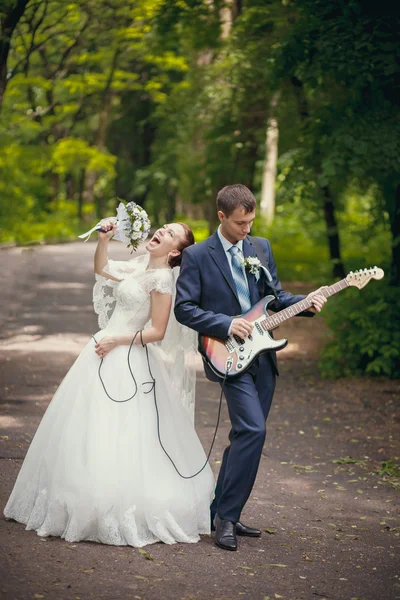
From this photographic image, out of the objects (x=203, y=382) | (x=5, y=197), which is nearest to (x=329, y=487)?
(x=203, y=382)

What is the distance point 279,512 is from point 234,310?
1792 mm

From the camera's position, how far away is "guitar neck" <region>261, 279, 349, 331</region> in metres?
5.18

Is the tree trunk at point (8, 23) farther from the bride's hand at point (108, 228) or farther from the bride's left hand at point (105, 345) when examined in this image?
the bride's left hand at point (105, 345)

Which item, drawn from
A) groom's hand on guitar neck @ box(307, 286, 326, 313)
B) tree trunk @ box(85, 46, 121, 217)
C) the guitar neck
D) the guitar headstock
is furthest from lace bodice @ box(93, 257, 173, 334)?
tree trunk @ box(85, 46, 121, 217)

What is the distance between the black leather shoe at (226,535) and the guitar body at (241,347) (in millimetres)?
916

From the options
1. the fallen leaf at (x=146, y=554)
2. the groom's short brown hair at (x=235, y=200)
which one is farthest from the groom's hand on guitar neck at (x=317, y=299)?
the fallen leaf at (x=146, y=554)

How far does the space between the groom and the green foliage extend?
18.2 feet

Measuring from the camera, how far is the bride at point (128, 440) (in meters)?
5.07

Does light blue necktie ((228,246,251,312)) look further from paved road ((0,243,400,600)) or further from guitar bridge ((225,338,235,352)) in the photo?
paved road ((0,243,400,600))

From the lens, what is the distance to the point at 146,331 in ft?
17.7

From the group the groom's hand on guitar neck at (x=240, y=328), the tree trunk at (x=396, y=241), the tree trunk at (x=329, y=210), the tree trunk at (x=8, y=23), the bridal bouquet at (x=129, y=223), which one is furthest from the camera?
the tree trunk at (x=329, y=210)

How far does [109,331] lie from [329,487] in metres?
2.57

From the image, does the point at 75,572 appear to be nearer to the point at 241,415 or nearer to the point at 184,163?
the point at 241,415

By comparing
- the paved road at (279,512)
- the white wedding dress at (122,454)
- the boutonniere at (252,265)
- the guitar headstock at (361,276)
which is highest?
the boutonniere at (252,265)
